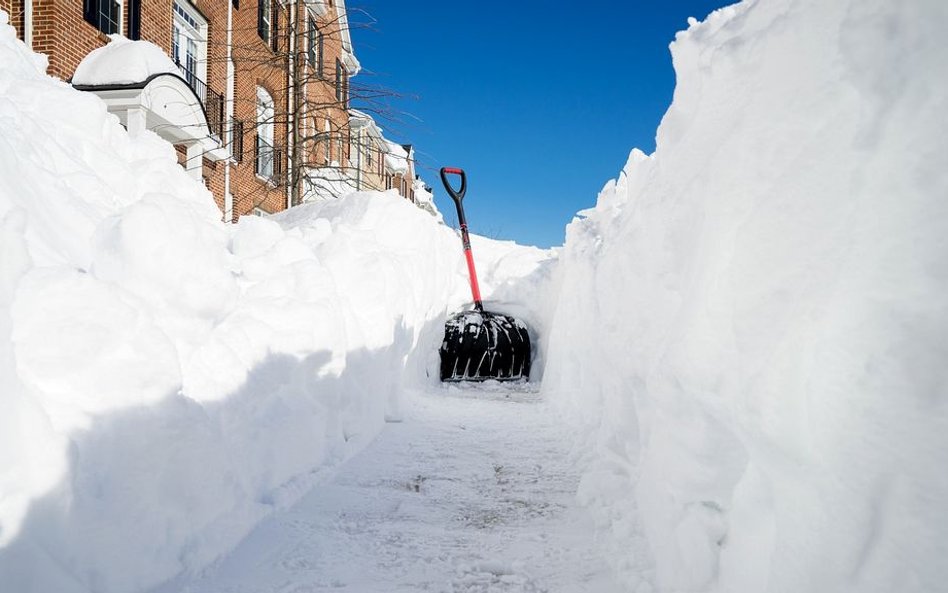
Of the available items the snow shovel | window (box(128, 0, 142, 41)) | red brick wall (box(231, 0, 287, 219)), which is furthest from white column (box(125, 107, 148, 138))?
red brick wall (box(231, 0, 287, 219))

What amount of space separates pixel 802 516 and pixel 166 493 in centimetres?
189

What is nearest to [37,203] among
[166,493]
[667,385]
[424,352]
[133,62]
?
[166,493]

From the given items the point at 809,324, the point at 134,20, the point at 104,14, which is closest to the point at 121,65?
the point at 104,14

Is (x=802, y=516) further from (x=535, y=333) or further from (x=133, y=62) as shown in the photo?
(x=133, y=62)

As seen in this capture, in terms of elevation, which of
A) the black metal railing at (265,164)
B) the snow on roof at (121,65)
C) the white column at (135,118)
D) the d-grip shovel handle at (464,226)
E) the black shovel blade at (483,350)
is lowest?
the black shovel blade at (483,350)

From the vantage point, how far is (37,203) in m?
2.70

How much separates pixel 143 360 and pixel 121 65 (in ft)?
25.1

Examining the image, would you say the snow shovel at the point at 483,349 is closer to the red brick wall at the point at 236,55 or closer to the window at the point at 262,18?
the red brick wall at the point at 236,55

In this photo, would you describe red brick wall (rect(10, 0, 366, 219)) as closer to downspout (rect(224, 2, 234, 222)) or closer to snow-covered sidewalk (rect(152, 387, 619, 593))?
downspout (rect(224, 2, 234, 222))

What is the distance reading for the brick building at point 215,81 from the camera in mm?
8375

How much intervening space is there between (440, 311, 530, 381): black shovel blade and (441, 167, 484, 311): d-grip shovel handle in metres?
0.41

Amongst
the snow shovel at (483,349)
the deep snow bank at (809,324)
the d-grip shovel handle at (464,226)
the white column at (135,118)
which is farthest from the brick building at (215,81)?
the deep snow bank at (809,324)

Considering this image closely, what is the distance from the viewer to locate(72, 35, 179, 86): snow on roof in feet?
25.2

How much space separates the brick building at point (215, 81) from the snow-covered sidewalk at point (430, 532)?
5.48 metres
